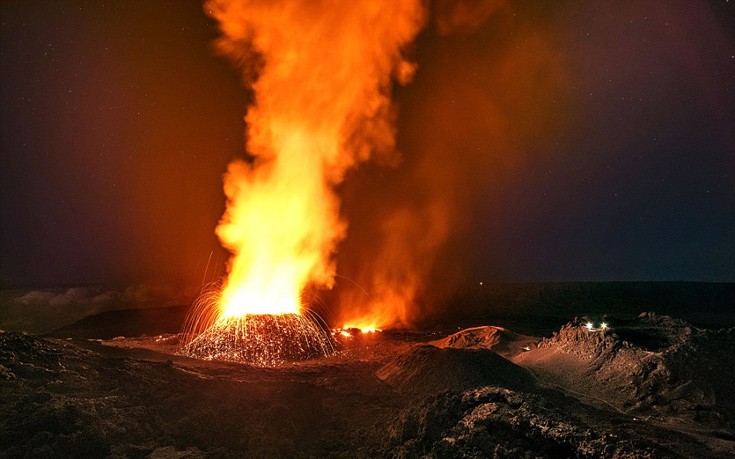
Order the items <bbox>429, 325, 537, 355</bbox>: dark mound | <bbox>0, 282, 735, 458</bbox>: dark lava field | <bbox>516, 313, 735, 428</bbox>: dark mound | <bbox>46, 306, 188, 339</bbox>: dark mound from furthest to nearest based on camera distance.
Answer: <bbox>46, 306, 188, 339</bbox>: dark mound
<bbox>429, 325, 537, 355</bbox>: dark mound
<bbox>516, 313, 735, 428</bbox>: dark mound
<bbox>0, 282, 735, 458</bbox>: dark lava field

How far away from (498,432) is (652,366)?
31.3ft

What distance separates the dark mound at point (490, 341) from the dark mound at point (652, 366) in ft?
7.41

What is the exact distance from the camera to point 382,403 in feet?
36.4

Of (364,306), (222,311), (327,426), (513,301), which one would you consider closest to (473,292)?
(513,301)

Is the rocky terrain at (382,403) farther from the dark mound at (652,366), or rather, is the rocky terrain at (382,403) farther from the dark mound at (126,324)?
the dark mound at (126,324)

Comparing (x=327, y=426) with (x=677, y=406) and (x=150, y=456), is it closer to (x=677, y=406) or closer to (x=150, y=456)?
(x=150, y=456)

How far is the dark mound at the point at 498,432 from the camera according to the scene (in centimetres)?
641

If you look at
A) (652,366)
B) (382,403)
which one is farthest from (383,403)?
(652,366)

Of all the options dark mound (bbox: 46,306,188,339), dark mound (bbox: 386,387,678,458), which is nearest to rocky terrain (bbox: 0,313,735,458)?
dark mound (bbox: 386,387,678,458)

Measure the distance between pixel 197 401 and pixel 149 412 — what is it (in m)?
1.06

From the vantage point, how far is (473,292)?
76.1 metres

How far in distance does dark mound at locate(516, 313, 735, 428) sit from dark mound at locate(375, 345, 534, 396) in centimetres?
240

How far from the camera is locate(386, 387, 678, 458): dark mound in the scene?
641 cm

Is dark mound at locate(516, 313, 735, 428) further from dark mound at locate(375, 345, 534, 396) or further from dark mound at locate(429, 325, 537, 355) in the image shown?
dark mound at locate(375, 345, 534, 396)
